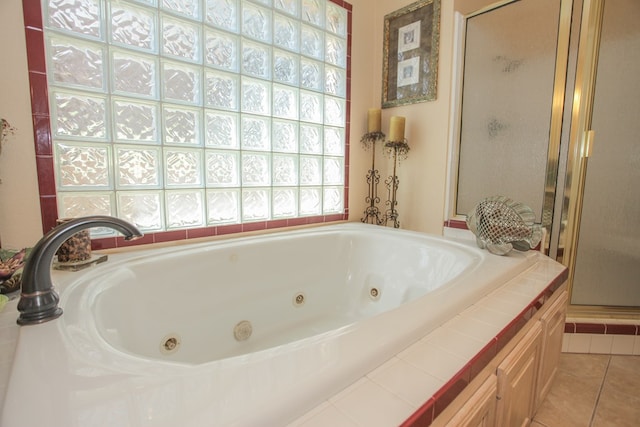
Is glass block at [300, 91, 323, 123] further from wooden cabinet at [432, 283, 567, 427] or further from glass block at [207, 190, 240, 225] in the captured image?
wooden cabinet at [432, 283, 567, 427]

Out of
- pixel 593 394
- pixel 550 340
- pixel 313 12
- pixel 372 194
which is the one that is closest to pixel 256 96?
pixel 313 12

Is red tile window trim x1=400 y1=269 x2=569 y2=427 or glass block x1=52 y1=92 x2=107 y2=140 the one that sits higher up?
glass block x1=52 y1=92 x2=107 y2=140

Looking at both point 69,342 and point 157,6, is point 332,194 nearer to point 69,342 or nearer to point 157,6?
point 157,6

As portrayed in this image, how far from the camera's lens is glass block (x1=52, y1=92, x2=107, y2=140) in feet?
3.34

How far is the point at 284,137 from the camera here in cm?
163

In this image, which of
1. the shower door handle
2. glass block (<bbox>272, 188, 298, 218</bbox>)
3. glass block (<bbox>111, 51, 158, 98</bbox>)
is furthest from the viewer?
glass block (<bbox>272, 188, 298, 218</bbox>)

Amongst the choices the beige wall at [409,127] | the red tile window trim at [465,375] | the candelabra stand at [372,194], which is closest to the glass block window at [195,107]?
the beige wall at [409,127]

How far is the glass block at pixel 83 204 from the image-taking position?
106 cm

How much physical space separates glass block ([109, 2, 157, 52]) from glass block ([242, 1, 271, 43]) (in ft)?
1.35

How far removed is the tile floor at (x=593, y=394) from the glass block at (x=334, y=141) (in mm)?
1565

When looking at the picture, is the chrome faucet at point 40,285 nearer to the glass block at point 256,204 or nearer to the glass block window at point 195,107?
the glass block window at point 195,107

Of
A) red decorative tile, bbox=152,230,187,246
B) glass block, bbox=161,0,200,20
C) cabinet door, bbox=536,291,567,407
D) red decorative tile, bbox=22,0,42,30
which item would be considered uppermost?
glass block, bbox=161,0,200,20

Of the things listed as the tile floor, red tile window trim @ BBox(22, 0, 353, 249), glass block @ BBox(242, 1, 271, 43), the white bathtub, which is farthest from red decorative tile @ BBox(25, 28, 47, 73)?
the tile floor

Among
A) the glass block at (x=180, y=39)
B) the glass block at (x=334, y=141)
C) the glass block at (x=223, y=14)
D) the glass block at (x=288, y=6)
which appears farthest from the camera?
the glass block at (x=334, y=141)
